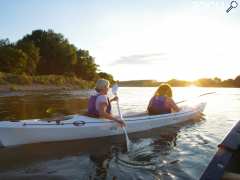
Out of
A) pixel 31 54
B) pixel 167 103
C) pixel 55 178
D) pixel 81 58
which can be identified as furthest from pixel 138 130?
pixel 81 58

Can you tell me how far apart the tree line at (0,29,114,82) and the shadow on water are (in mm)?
37615

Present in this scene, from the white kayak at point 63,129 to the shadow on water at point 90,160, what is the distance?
0.19 metres

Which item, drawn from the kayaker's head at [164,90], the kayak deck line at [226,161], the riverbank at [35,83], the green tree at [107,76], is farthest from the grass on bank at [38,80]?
the kayak deck line at [226,161]

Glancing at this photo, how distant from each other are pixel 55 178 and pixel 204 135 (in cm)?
517

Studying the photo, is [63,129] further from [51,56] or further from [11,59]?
[51,56]

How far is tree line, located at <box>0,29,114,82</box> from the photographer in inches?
1769

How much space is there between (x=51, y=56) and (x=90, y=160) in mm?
50474

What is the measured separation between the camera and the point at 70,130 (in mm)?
6531

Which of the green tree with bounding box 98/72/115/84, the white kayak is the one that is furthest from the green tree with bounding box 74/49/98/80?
the white kayak

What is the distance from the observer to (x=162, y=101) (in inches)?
358

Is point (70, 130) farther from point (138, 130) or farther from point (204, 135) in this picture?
point (204, 135)

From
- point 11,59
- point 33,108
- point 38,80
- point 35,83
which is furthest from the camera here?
point 11,59

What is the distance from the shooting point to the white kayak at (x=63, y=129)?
569cm

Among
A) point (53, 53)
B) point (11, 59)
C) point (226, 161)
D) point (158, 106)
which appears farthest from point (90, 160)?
point (53, 53)
